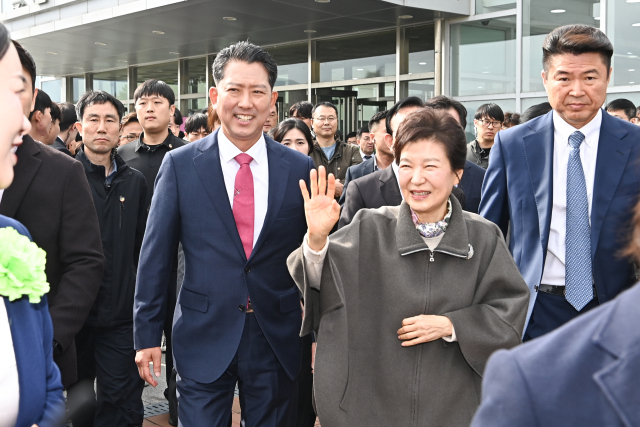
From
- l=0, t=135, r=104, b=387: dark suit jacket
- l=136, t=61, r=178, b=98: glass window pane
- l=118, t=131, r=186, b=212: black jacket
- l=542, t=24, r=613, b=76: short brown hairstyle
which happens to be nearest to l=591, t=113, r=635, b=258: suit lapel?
l=542, t=24, r=613, b=76: short brown hairstyle

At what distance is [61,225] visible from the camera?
2.78 m

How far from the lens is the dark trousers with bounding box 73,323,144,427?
411cm

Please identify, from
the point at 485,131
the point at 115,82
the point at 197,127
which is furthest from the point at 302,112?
the point at 115,82

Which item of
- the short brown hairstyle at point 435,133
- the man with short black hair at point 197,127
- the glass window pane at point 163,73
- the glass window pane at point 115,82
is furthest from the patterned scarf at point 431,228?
the glass window pane at point 115,82

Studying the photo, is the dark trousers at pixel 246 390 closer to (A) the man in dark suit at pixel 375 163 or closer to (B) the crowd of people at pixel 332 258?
(B) the crowd of people at pixel 332 258

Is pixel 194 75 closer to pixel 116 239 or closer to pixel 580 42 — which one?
pixel 116 239

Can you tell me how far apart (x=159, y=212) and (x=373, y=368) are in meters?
1.15

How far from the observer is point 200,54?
1852 centimetres

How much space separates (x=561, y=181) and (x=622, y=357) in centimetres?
260

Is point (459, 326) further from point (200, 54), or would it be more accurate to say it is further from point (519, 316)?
point (200, 54)

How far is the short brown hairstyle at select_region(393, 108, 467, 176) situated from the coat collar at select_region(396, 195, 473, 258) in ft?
0.86

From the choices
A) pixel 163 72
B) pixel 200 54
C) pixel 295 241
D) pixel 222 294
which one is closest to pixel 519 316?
pixel 295 241

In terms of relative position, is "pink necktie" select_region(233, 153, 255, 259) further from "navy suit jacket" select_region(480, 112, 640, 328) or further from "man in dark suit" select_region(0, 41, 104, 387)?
"navy suit jacket" select_region(480, 112, 640, 328)

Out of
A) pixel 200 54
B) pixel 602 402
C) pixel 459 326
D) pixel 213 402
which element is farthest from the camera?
pixel 200 54
